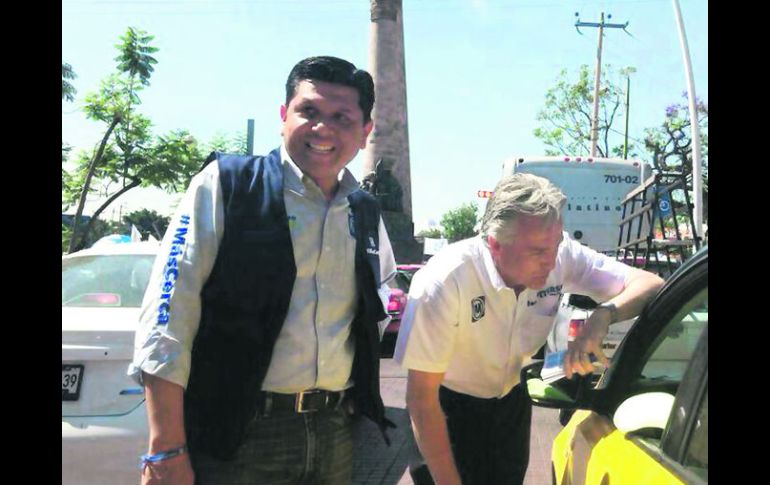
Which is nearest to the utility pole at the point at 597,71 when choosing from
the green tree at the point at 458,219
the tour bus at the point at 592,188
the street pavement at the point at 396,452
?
the tour bus at the point at 592,188

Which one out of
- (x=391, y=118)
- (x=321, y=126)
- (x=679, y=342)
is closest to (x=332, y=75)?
(x=321, y=126)

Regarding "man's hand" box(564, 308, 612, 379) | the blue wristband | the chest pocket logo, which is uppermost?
the chest pocket logo

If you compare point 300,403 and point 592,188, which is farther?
point 592,188

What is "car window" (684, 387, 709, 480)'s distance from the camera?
4.92ft

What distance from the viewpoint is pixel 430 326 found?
6.75 feet

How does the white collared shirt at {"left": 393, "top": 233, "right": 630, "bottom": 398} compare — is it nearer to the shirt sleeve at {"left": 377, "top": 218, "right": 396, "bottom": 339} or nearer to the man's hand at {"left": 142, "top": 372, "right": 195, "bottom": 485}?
the shirt sleeve at {"left": 377, "top": 218, "right": 396, "bottom": 339}

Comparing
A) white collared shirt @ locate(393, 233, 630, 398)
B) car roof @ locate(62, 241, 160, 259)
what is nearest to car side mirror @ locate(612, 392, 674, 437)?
white collared shirt @ locate(393, 233, 630, 398)

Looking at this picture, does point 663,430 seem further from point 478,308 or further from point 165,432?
point 165,432

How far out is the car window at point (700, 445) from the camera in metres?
1.50

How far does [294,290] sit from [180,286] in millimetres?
319

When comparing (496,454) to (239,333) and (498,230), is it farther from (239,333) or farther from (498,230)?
(239,333)

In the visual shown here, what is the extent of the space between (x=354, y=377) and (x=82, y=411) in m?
1.77
